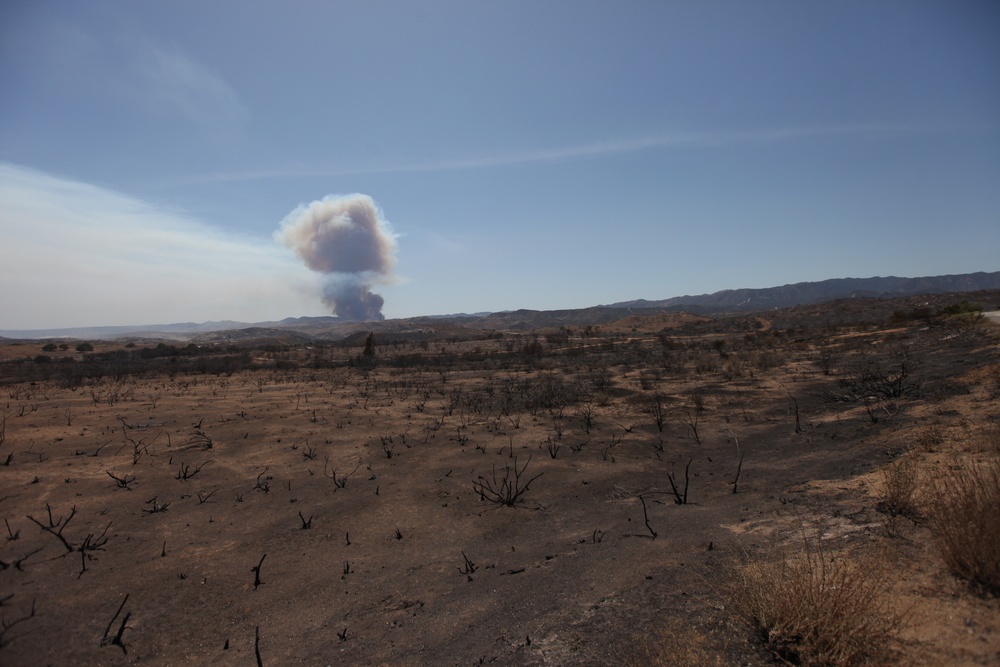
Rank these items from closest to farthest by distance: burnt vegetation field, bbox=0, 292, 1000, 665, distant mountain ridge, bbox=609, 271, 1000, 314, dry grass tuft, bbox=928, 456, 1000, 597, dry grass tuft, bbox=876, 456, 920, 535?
dry grass tuft, bbox=928, 456, 1000, 597
burnt vegetation field, bbox=0, 292, 1000, 665
dry grass tuft, bbox=876, 456, 920, 535
distant mountain ridge, bbox=609, 271, 1000, 314

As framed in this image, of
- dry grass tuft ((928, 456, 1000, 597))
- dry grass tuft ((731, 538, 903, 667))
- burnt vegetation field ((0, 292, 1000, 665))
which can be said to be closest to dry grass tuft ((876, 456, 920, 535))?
burnt vegetation field ((0, 292, 1000, 665))

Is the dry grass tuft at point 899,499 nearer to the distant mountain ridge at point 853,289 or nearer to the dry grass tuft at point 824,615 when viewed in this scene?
the dry grass tuft at point 824,615

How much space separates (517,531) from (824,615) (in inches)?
137

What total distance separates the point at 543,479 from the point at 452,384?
406 inches

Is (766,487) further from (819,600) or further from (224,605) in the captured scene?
(224,605)

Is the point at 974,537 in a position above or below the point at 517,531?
above

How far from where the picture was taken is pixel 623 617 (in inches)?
132

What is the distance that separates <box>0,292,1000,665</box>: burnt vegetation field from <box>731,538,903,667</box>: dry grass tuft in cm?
1

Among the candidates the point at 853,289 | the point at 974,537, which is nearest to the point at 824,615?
the point at 974,537

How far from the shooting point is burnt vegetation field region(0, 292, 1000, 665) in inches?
115

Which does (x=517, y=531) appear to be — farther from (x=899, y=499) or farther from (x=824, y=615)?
(x=899, y=499)

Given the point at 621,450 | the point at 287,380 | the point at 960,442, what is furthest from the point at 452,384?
the point at 960,442

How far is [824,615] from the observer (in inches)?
102

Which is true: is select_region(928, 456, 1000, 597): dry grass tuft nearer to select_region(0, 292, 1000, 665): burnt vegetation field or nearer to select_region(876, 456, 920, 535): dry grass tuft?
select_region(0, 292, 1000, 665): burnt vegetation field
